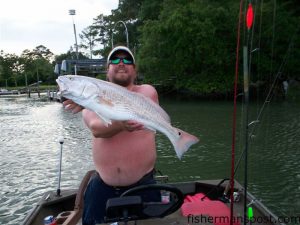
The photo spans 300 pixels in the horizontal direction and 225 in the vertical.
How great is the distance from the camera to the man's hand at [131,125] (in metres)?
3.54

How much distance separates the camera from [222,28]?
4194 centimetres

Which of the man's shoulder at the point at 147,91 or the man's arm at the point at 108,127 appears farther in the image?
the man's shoulder at the point at 147,91

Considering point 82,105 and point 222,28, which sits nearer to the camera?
point 82,105

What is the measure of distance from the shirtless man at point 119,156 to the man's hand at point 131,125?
0.21m

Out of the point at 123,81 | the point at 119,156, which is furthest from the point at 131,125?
the point at 123,81

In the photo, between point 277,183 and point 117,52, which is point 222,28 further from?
point 117,52

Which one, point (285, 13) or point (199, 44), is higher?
point (285, 13)

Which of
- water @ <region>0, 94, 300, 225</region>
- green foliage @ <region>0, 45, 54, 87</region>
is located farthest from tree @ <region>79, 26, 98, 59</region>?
water @ <region>0, 94, 300, 225</region>

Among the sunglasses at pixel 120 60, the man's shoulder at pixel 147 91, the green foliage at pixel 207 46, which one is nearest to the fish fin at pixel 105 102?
the man's shoulder at pixel 147 91

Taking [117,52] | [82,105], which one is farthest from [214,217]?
[117,52]

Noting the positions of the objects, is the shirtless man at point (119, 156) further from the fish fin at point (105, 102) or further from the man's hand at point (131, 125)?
the fish fin at point (105, 102)

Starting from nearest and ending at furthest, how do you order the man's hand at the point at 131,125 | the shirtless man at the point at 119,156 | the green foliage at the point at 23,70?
the man's hand at the point at 131,125
the shirtless man at the point at 119,156
the green foliage at the point at 23,70

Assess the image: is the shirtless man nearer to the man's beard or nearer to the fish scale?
the man's beard

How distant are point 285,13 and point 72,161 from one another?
33243 mm
